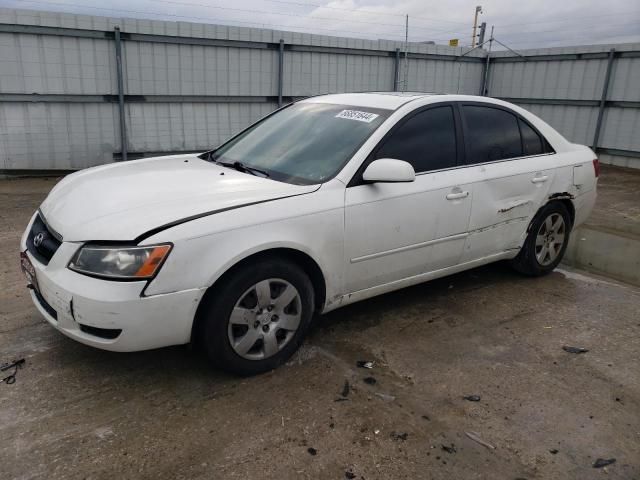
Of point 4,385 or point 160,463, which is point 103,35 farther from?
point 160,463

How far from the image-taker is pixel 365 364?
3367 millimetres

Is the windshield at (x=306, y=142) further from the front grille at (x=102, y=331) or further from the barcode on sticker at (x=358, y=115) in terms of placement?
the front grille at (x=102, y=331)

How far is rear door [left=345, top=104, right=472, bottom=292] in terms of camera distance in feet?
11.3

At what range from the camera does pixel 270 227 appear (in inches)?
118

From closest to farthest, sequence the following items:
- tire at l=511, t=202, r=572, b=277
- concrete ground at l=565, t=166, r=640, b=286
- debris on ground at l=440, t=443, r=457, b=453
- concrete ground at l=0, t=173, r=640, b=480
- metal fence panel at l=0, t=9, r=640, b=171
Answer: concrete ground at l=0, t=173, r=640, b=480
debris on ground at l=440, t=443, r=457, b=453
tire at l=511, t=202, r=572, b=277
concrete ground at l=565, t=166, r=640, b=286
metal fence panel at l=0, t=9, r=640, b=171

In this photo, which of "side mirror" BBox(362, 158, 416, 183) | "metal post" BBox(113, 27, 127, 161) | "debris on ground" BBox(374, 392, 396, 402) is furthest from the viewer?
"metal post" BBox(113, 27, 127, 161)

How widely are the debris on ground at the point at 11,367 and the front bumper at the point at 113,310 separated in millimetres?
499

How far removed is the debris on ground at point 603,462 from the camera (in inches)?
101

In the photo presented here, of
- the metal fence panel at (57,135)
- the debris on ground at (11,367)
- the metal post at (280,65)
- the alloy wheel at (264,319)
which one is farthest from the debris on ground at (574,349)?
the metal post at (280,65)

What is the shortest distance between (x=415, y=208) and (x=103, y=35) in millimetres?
7427

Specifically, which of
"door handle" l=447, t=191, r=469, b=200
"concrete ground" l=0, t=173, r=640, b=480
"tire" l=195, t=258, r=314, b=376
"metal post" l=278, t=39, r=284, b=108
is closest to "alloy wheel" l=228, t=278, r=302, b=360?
"tire" l=195, t=258, r=314, b=376

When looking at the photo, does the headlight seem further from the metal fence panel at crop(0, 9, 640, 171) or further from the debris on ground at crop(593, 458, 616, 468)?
the metal fence panel at crop(0, 9, 640, 171)

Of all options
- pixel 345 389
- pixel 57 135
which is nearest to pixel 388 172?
pixel 345 389

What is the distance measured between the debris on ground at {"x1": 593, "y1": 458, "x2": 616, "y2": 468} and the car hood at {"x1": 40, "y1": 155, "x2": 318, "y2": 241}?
2.06 meters
